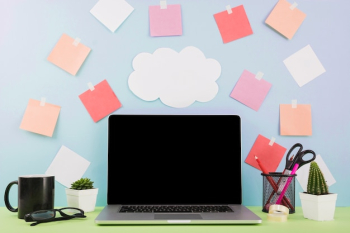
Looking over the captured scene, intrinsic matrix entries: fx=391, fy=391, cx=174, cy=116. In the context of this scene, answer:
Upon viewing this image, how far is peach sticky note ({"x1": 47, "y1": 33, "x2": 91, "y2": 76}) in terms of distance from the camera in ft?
4.08

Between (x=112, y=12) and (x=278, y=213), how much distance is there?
790mm

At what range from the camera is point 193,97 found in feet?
4.11

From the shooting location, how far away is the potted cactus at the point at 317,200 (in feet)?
3.26

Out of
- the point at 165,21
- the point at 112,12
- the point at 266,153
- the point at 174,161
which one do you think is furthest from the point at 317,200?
the point at 112,12

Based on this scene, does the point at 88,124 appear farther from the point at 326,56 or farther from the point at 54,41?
the point at 326,56

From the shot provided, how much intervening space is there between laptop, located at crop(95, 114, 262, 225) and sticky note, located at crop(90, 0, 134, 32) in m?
0.31

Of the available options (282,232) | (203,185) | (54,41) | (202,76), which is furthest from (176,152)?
(54,41)

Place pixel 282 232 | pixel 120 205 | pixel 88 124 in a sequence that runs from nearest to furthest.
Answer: pixel 282 232
pixel 120 205
pixel 88 124

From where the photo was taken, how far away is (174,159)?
116 centimetres

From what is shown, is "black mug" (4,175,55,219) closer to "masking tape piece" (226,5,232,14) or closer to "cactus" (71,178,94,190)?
"cactus" (71,178,94,190)

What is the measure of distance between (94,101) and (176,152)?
311 millimetres

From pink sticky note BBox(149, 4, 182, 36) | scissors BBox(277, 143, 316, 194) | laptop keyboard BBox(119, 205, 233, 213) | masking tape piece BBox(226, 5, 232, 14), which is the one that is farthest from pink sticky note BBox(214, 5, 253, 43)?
laptop keyboard BBox(119, 205, 233, 213)

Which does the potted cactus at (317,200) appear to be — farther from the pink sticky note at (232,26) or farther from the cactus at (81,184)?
the cactus at (81,184)

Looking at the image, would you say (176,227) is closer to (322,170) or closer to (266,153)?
(266,153)
